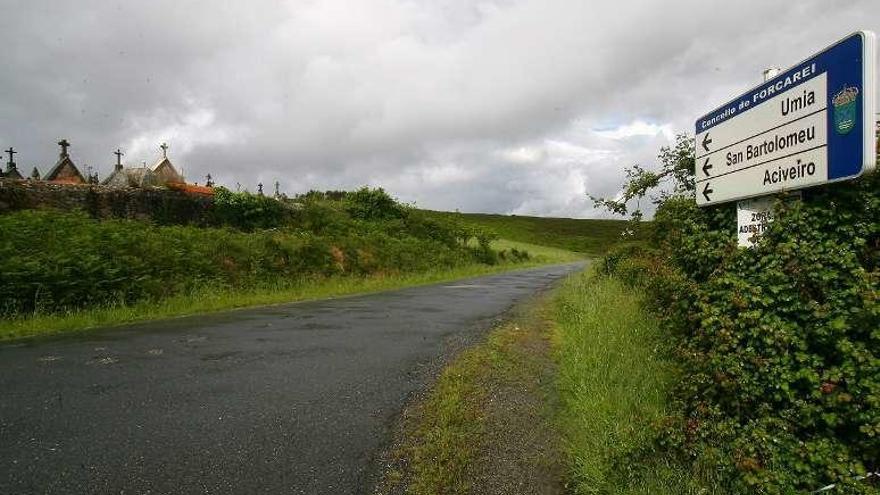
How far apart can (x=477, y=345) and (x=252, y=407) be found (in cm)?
366

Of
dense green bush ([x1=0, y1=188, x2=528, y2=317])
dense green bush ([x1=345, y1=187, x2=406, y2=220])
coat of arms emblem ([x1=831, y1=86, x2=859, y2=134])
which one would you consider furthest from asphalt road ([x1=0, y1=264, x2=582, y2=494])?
dense green bush ([x1=345, y1=187, x2=406, y2=220])

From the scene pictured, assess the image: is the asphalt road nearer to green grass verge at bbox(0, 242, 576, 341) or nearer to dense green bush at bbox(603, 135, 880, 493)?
green grass verge at bbox(0, 242, 576, 341)

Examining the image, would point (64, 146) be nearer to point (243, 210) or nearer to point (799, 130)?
point (243, 210)

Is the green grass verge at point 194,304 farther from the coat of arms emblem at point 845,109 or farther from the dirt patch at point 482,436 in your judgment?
the coat of arms emblem at point 845,109

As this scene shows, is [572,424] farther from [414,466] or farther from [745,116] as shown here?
[745,116]

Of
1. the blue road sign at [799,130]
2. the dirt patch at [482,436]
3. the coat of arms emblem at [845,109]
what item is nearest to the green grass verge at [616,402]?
the dirt patch at [482,436]

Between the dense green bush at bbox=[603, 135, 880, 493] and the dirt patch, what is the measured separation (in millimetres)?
1013

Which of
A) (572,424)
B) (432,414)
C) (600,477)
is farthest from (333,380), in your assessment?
(600,477)

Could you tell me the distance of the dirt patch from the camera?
135 inches

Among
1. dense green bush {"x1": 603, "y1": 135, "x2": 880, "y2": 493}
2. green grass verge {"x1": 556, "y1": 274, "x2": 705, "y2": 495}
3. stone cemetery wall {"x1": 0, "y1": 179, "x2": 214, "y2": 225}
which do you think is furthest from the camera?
stone cemetery wall {"x1": 0, "y1": 179, "x2": 214, "y2": 225}

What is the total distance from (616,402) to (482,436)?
1254mm

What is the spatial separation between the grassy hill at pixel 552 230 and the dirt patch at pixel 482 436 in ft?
203

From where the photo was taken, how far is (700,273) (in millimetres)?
4074

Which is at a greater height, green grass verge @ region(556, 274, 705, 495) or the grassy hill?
the grassy hill
